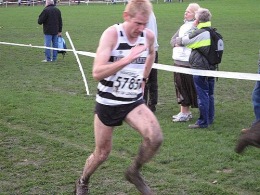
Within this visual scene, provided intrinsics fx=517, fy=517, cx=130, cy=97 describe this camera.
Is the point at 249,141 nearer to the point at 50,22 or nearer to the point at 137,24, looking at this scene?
the point at 137,24

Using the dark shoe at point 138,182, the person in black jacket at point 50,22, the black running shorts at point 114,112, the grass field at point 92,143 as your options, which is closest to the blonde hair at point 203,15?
the grass field at point 92,143

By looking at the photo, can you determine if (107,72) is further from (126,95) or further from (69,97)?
(69,97)

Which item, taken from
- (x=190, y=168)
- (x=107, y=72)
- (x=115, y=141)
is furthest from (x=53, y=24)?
(x=107, y=72)

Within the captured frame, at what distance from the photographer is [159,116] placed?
9.27 meters

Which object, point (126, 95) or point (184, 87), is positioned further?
point (184, 87)

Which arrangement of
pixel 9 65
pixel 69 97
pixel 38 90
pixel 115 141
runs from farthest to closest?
pixel 9 65 → pixel 38 90 → pixel 69 97 → pixel 115 141

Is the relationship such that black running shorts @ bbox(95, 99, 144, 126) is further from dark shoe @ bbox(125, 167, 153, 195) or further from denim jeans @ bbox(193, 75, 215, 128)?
denim jeans @ bbox(193, 75, 215, 128)

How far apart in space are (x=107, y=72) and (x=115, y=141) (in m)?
2.94

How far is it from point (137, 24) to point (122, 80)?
56cm

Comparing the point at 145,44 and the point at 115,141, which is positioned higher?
the point at 145,44

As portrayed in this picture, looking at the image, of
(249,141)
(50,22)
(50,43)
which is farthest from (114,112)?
(50,43)

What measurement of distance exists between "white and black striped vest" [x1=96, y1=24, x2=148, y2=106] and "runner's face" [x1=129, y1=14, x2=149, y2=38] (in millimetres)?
107

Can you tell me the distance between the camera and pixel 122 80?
5.04 meters

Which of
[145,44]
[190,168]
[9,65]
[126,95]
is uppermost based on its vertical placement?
[145,44]
